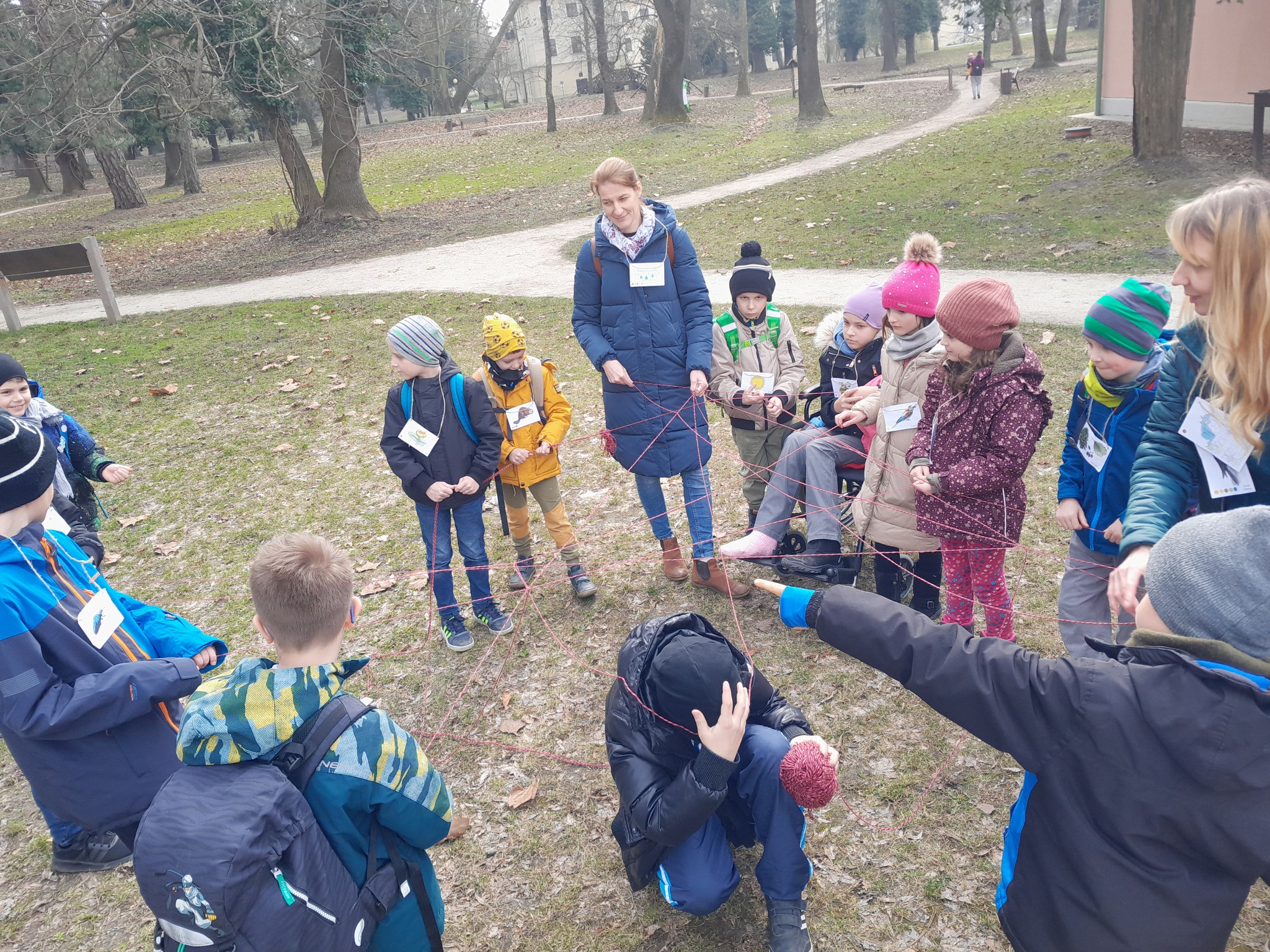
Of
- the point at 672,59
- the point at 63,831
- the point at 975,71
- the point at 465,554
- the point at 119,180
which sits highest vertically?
the point at 672,59

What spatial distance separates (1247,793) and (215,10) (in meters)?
15.2

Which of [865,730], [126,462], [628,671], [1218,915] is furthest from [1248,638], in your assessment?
[126,462]

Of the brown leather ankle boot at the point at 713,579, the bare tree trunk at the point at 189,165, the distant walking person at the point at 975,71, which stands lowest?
the brown leather ankle boot at the point at 713,579

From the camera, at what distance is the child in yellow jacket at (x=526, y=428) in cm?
400

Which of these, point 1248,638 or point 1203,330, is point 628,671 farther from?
point 1203,330

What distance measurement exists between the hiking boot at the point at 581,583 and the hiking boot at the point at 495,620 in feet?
1.28

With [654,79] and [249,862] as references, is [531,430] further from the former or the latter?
[654,79]

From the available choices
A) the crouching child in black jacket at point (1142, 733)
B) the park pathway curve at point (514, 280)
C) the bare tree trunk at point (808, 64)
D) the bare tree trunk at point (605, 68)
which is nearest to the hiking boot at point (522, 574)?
the crouching child in black jacket at point (1142, 733)

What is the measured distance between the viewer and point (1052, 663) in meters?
1.66

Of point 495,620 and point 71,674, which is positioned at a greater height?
point 71,674

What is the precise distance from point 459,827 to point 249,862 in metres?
1.58

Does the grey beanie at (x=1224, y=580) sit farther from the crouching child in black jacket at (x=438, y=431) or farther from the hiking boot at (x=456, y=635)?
the hiking boot at (x=456, y=635)

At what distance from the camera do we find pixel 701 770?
214 centimetres

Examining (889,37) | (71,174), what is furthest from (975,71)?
(71,174)
